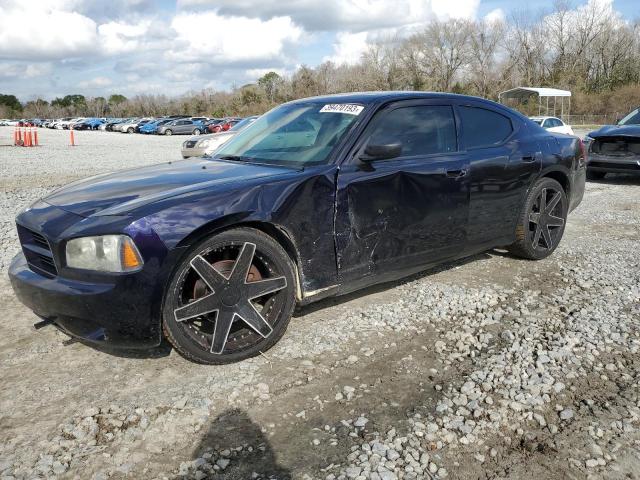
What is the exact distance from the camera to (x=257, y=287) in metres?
3.19

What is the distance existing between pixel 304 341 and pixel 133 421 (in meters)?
1.23

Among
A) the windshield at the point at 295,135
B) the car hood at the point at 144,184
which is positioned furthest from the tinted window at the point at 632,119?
the car hood at the point at 144,184

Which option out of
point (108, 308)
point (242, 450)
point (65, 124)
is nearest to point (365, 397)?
point (242, 450)

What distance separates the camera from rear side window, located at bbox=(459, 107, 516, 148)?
4.39 m

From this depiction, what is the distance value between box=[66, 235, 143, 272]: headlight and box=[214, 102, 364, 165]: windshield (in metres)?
1.30

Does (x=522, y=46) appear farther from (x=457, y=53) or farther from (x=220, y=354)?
(x=220, y=354)

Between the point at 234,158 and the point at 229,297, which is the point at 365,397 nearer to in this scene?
the point at 229,297

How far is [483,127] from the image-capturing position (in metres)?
4.54

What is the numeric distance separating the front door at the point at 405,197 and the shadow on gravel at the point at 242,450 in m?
1.27

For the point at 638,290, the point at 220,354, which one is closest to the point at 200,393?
the point at 220,354

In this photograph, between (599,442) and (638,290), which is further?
(638,290)

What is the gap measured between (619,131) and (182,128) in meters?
37.5

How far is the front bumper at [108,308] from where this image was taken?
9.06 ft

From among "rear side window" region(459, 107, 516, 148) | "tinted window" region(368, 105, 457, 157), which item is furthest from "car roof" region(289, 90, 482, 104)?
"rear side window" region(459, 107, 516, 148)
